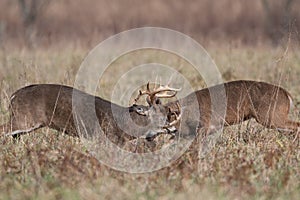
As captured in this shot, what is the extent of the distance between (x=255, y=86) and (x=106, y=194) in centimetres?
352

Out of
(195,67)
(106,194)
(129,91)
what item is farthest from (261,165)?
(195,67)

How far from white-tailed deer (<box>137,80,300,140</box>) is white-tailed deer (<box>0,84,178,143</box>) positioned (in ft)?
1.19

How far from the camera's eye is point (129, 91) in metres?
10.8

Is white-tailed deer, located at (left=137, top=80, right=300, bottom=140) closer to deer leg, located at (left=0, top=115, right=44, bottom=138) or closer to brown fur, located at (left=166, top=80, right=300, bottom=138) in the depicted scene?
brown fur, located at (left=166, top=80, right=300, bottom=138)

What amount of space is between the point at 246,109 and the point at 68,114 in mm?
2080

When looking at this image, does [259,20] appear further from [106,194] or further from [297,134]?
[106,194]

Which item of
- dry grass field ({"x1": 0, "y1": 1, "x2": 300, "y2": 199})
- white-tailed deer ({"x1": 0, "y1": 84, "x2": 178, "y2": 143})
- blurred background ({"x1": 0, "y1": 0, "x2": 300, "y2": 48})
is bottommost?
dry grass field ({"x1": 0, "y1": 1, "x2": 300, "y2": 199})

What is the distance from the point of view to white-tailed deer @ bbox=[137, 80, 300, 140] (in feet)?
26.7

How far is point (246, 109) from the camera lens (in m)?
8.21

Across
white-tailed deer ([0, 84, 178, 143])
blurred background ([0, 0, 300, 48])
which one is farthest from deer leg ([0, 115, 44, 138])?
blurred background ([0, 0, 300, 48])

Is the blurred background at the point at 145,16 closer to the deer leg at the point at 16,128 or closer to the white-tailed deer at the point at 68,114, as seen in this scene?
the white-tailed deer at the point at 68,114

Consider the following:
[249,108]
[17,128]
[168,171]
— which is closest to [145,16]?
[249,108]

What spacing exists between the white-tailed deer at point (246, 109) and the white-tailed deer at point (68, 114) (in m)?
0.36

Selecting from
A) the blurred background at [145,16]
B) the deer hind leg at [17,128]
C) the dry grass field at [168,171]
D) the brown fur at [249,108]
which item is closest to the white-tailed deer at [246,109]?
the brown fur at [249,108]
